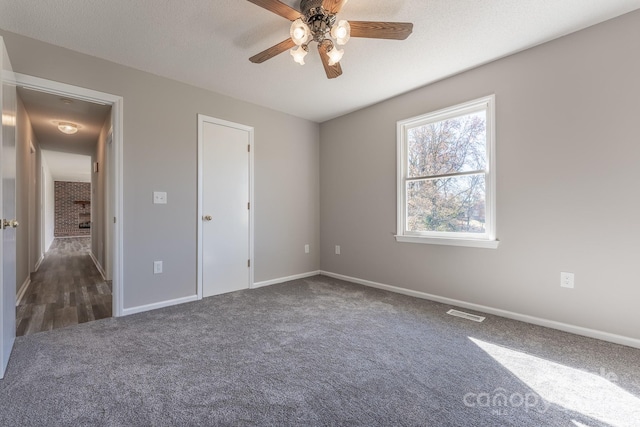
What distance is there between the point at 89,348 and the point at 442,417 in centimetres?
235

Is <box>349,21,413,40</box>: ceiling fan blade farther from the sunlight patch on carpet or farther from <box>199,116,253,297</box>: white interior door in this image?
the sunlight patch on carpet

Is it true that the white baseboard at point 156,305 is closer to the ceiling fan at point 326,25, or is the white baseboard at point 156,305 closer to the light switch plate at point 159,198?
the light switch plate at point 159,198

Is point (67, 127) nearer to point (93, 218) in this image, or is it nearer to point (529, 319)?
point (93, 218)

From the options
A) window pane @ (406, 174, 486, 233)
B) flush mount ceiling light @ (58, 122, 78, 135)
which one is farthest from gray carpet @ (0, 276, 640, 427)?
flush mount ceiling light @ (58, 122, 78, 135)

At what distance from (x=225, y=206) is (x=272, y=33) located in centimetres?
198

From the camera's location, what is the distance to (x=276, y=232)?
4043 mm

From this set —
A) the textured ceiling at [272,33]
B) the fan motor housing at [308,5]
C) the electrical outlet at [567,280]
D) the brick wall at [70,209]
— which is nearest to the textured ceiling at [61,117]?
the textured ceiling at [272,33]

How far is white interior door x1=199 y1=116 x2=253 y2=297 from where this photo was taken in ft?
10.9

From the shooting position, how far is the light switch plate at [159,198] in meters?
2.95

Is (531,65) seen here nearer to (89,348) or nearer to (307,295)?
(307,295)

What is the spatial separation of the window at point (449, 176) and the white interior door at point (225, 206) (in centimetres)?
195

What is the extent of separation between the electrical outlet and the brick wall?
13.8 m

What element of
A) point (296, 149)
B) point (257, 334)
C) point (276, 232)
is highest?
point (296, 149)

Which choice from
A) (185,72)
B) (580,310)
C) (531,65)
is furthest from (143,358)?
(531,65)
